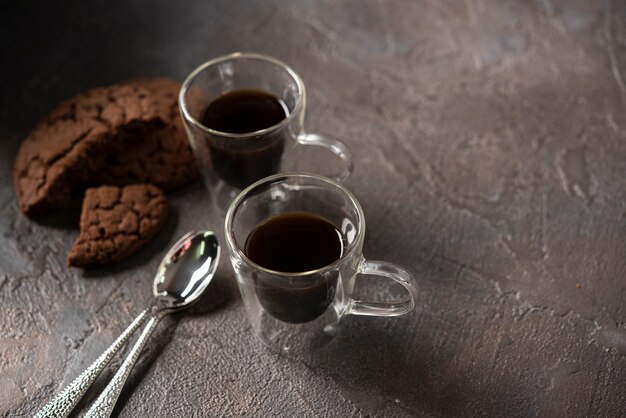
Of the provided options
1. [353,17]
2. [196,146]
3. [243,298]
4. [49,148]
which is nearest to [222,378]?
[243,298]

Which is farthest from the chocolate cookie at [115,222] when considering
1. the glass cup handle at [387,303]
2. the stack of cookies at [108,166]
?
the glass cup handle at [387,303]

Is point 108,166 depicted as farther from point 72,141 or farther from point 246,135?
point 246,135

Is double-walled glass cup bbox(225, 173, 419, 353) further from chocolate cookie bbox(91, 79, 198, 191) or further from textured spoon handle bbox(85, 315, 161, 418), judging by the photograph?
chocolate cookie bbox(91, 79, 198, 191)

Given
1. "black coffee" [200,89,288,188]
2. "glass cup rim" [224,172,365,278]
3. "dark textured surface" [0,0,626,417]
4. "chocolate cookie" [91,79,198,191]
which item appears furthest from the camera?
"chocolate cookie" [91,79,198,191]

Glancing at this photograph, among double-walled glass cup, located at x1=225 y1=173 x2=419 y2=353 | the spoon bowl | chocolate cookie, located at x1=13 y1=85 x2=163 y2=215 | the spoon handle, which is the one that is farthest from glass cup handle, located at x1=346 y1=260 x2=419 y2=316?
chocolate cookie, located at x1=13 y1=85 x2=163 y2=215

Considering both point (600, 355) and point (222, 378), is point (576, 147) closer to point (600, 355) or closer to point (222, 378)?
point (600, 355)

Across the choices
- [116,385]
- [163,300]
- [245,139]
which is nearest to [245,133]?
[245,139]

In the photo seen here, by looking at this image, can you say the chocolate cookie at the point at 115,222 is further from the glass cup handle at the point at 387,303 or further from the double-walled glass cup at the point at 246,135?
Result: the glass cup handle at the point at 387,303

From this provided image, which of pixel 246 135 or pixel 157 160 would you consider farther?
pixel 157 160
